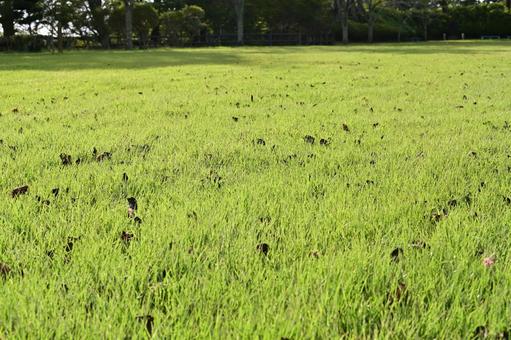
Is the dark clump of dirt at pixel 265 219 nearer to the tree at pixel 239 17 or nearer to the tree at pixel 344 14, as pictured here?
the tree at pixel 239 17

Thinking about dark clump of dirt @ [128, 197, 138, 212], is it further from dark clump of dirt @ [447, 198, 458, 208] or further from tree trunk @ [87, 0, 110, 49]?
tree trunk @ [87, 0, 110, 49]

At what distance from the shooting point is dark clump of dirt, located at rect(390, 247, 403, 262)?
1918 millimetres

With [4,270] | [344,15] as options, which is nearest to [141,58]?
[4,270]

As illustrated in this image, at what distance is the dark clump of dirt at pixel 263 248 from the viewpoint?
1983mm

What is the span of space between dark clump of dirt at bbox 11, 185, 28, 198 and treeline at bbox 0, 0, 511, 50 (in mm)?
34377

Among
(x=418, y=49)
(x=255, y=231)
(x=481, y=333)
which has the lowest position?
(x=481, y=333)

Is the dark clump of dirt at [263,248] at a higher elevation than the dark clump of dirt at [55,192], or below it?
below

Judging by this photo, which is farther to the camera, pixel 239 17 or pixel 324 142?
pixel 239 17

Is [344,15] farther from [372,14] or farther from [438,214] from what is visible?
[438,214]

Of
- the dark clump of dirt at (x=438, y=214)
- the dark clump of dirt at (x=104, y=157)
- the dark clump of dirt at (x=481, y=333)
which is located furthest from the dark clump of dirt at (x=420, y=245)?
the dark clump of dirt at (x=104, y=157)

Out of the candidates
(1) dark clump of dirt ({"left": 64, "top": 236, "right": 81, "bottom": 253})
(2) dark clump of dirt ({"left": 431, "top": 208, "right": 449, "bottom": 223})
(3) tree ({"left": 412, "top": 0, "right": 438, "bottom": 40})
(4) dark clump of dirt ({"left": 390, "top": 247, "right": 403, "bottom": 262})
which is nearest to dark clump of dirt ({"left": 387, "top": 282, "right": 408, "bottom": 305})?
(4) dark clump of dirt ({"left": 390, "top": 247, "right": 403, "bottom": 262})

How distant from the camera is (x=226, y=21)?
51406 millimetres

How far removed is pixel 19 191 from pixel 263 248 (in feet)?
5.18

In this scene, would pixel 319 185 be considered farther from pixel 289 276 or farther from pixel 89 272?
pixel 89 272
